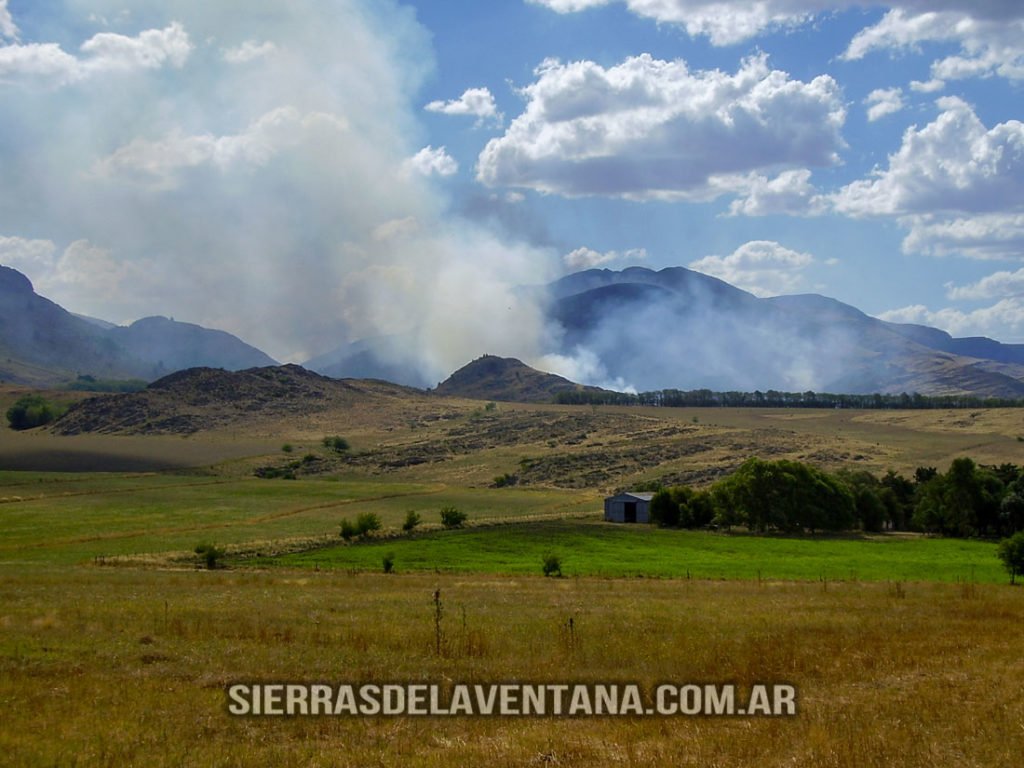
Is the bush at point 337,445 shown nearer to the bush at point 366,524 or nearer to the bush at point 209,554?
the bush at point 366,524

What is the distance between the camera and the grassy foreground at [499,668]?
45.3 ft

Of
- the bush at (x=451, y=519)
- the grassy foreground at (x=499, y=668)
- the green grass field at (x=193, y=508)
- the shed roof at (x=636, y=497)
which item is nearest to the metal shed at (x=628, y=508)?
the shed roof at (x=636, y=497)

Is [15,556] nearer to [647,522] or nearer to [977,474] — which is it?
[647,522]

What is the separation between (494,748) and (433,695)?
11.4 feet

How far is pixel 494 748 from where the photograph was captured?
13.9 m

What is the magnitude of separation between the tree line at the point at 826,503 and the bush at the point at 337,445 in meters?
98.6

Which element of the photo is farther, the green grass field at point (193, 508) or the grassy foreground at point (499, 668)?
the green grass field at point (193, 508)

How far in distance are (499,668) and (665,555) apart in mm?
48554

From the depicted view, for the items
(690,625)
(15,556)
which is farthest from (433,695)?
(15,556)

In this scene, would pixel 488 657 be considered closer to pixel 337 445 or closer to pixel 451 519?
pixel 451 519

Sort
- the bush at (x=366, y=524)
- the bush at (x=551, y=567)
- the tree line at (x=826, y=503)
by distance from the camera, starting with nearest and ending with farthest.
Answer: the bush at (x=551, y=567), the bush at (x=366, y=524), the tree line at (x=826, y=503)

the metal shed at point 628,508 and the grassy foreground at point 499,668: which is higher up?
the grassy foreground at point 499,668

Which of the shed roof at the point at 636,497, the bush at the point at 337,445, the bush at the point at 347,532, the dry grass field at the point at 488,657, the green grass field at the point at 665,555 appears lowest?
the green grass field at the point at 665,555

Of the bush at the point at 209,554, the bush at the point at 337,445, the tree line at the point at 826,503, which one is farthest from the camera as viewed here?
the bush at the point at 337,445
